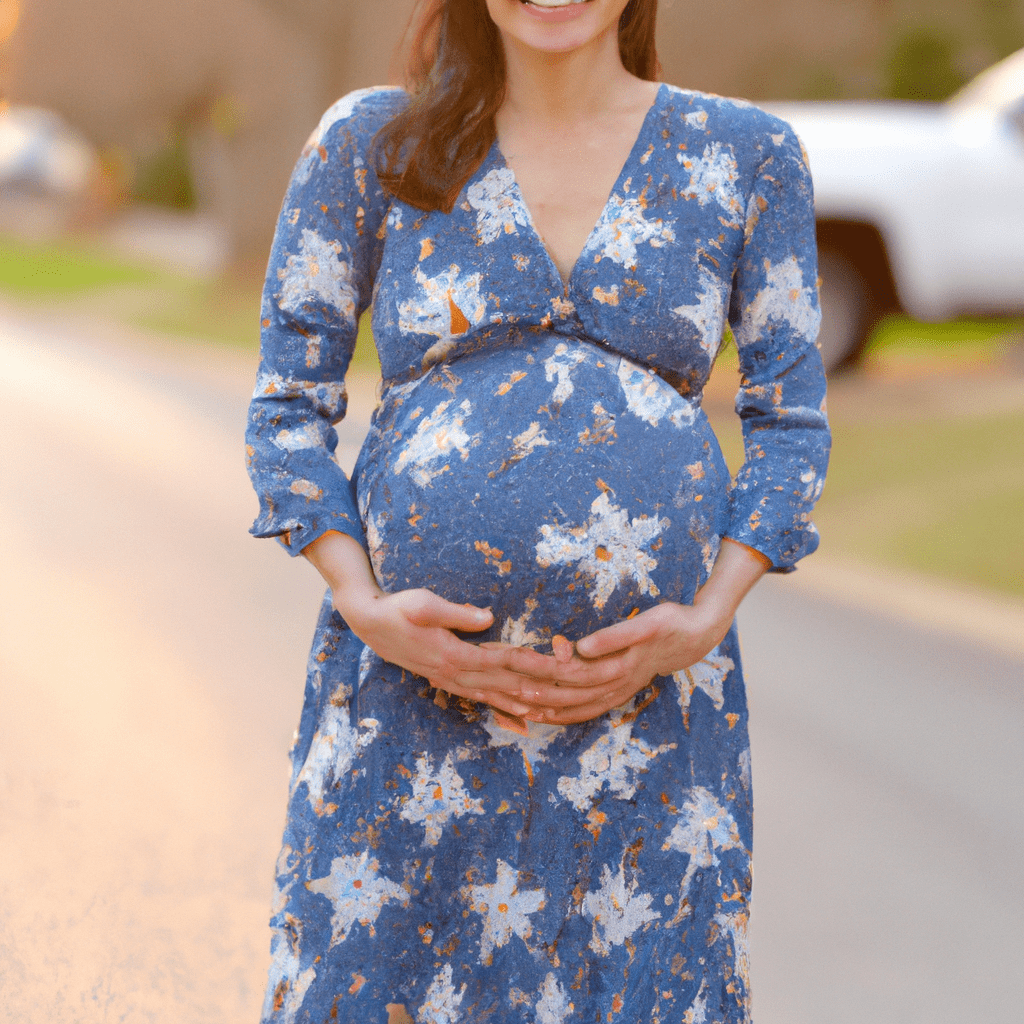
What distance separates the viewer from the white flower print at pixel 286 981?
1.90 metres

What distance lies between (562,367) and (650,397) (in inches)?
5.0

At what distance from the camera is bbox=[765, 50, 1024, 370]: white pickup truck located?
8.74 meters

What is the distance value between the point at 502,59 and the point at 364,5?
44.9ft

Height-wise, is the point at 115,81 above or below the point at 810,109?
below

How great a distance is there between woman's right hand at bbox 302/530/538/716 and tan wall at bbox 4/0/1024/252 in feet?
36.1

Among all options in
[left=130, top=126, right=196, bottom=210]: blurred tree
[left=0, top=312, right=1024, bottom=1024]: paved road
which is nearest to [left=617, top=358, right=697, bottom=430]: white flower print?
[left=0, top=312, right=1024, bottom=1024]: paved road

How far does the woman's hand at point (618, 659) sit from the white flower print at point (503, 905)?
0.24 meters

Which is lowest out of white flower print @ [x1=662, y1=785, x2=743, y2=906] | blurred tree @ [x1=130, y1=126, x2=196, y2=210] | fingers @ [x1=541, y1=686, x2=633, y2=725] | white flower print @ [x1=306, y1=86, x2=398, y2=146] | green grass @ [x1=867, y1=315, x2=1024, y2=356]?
blurred tree @ [x1=130, y1=126, x2=196, y2=210]

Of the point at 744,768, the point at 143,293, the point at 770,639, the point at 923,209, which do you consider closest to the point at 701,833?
the point at 744,768

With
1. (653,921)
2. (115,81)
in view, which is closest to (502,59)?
(653,921)

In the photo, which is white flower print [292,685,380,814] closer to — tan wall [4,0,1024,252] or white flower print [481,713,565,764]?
white flower print [481,713,565,764]

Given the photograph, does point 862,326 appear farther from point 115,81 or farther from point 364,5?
point 115,81

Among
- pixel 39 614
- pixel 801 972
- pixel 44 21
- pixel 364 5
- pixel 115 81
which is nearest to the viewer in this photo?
pixel 801 972

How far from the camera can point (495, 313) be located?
5.97 feet
